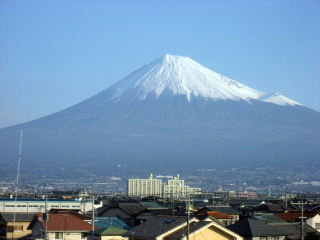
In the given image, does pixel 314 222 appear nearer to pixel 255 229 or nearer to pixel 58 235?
pixel 255 229

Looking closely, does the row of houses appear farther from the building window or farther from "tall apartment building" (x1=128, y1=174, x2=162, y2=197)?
"tall apartment building" (x1=128, y1=174, x2=162, y2=197)

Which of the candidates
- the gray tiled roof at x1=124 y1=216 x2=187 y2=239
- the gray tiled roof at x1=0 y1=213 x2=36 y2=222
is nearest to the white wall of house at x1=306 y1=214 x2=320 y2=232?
the gray tiled roof at x1=124 y1=216 x2=187 y2=239

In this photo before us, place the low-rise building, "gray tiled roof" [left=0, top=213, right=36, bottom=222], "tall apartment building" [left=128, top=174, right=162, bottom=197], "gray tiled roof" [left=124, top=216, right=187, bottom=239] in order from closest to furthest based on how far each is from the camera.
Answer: "gray tiled roof" [left=124, top=216, right=187, bottom=239] < the low-rise building < "gray tiled roof" [left=0, top=213, right=36, bottom=222] < "tall apartment building" [left=128, top=174, right=162, bottom=197]

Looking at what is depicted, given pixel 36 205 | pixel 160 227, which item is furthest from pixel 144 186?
pixel 160 227

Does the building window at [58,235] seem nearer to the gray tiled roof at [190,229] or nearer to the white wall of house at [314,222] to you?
the gray tiled roof at [190,229]

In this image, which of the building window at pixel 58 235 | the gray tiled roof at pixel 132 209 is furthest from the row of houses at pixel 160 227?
the gray tiled roof at pixel 132 209

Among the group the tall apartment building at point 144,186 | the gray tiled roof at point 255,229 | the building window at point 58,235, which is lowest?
the building window at point 58,235
